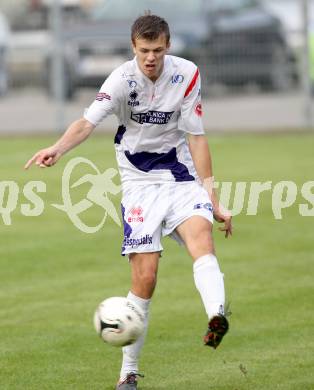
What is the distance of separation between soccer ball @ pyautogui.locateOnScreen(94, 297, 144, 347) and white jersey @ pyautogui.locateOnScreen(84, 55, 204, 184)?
0.86 metres

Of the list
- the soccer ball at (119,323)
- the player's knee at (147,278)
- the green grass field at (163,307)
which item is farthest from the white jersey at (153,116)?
the green grass field at (163,307)

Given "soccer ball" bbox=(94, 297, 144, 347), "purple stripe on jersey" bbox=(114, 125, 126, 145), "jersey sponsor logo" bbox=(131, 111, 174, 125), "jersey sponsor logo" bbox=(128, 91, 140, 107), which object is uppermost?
"jersey sponsor logo" bbox=(128, 91, 140, 107)

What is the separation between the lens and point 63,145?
700 cm

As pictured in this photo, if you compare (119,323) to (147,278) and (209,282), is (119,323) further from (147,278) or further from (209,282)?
(209,282)

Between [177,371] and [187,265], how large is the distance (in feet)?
11.4

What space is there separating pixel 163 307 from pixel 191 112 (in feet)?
7.90

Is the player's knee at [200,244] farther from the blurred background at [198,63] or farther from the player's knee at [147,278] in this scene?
the blurred background at [198,63]

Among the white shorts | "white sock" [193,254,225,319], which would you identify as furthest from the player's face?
"white sock" [193,254,225,319]

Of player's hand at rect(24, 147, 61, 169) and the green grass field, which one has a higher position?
player's hand at rect(24, 147, 61, 169)

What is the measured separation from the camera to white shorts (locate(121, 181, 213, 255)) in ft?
23.4

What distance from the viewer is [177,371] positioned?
24.6ft

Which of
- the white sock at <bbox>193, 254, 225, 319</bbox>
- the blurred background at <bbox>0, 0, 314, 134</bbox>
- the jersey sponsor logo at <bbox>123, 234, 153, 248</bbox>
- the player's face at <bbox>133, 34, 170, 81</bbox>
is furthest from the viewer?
the blurred background at <bbox>0, 0, 314, 134</bbox>

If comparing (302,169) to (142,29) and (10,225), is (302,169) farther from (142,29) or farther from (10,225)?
(142,29)

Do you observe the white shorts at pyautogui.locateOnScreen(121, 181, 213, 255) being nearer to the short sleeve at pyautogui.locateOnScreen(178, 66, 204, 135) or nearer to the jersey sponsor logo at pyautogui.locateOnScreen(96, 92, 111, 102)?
the short sleeve at pyautogui.locateOnScreen(178, 66, 204, 135)
